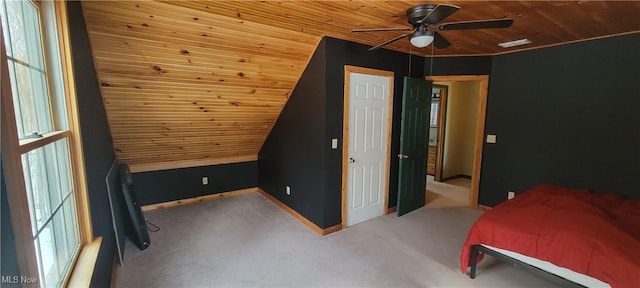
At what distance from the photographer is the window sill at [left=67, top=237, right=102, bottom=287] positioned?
4.18ft

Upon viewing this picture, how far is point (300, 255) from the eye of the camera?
2697 mm

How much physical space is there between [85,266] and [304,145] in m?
2.30

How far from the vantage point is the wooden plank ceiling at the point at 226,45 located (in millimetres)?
2043

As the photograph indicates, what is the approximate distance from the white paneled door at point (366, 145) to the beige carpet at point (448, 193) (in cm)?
117

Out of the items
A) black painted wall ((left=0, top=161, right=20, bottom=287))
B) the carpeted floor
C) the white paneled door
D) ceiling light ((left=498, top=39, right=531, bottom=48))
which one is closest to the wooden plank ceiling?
ceiling light ((left=498, top=39, right=531, bottom=48))

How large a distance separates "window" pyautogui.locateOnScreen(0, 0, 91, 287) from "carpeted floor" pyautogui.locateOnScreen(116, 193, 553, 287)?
112 cm

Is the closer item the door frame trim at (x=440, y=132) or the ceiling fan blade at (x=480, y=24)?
the ceiling fan blade at (x=480, y=24)

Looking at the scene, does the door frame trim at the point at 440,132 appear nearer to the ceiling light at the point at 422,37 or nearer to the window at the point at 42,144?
the ceiling light at the point at 422,37

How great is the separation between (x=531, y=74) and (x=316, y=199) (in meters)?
3.11

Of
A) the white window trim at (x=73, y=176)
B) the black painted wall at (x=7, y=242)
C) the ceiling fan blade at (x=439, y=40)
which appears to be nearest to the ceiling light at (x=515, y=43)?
the ceiling fan blade at (x=439, y=40)

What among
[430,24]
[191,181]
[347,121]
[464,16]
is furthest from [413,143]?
[191,181]

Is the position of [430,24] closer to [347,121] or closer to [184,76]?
[347,121]

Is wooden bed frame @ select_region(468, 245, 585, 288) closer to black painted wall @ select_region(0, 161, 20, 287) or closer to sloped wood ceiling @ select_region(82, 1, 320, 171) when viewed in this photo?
sloped wood ceiling @ select_region(82, 1, 320, 171)

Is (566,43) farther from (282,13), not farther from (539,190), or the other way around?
(282,13)
